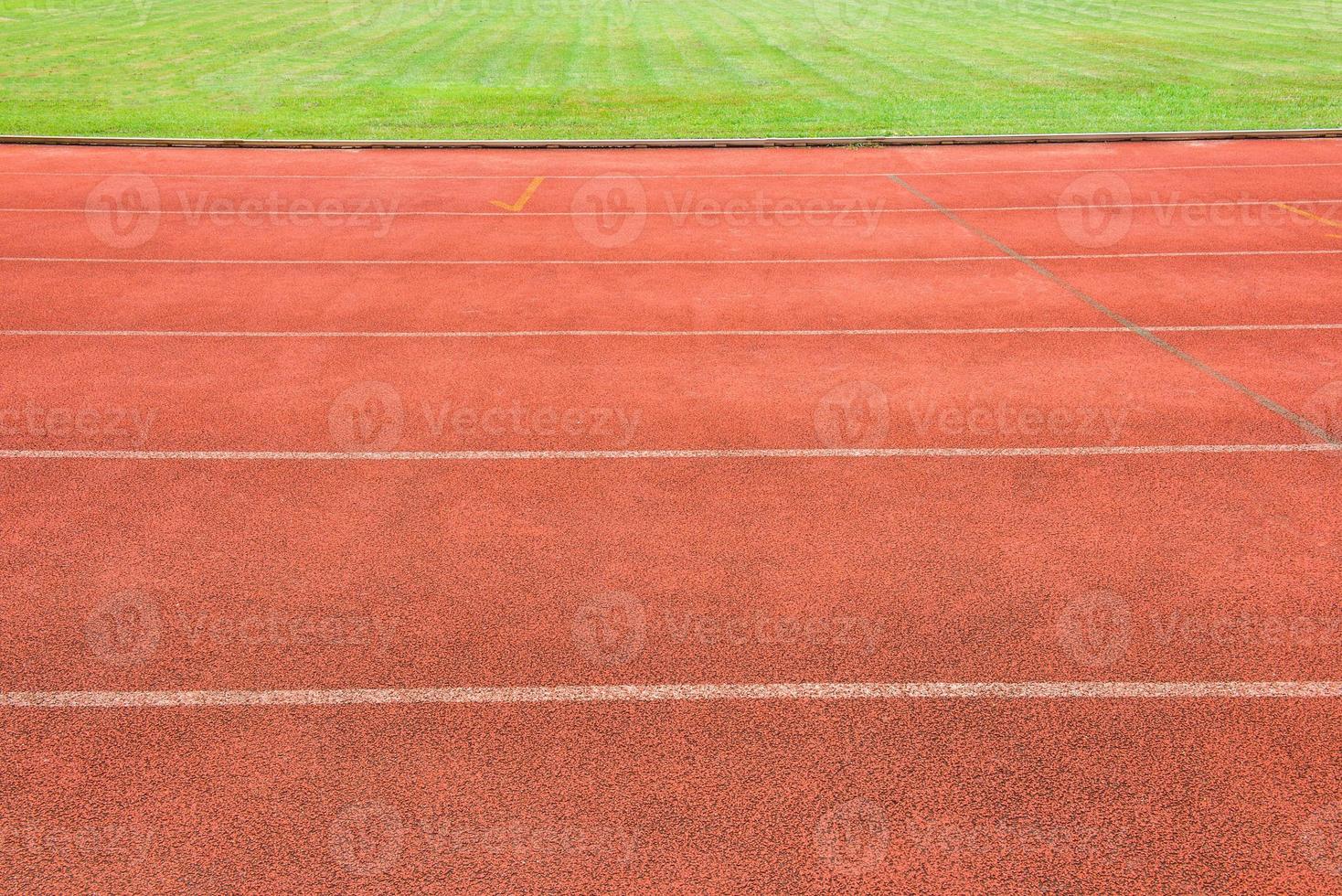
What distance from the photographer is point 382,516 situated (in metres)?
5.91

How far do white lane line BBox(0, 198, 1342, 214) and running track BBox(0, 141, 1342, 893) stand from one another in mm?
2141

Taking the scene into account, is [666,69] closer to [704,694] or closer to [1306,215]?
[1306,215]

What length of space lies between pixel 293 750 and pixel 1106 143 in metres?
16.9

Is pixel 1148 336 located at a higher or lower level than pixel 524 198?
lower

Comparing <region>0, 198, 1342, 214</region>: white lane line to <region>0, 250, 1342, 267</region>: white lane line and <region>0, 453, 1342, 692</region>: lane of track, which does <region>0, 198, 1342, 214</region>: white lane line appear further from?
<region>0, 453, 1342, 692</region>: lane of track

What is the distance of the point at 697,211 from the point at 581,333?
484 centimetres

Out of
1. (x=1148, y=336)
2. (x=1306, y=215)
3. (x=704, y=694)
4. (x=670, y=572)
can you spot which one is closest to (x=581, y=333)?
(x=670, y=572)

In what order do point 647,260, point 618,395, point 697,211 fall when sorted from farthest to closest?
point 697,211 → point 647,260 → point 618,395

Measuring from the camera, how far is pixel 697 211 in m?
13.1

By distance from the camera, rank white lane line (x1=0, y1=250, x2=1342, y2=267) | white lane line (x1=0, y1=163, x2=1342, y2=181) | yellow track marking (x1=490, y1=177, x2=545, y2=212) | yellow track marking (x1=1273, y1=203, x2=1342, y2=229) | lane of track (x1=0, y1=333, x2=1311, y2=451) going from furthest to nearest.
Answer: white lane line (x1=0, y1=163, x2=1342, y2=181)
yellow track marking (x1=490, y1=177, x2=545, y2=212)
yellow track marking (x1=1273, y1=203, x2=1342, y2=229)
white lane line (x1=0, y1=250, x2=1342, y2=267)
lane of track (x1=0, y1=333, x2=1311, y2=451)

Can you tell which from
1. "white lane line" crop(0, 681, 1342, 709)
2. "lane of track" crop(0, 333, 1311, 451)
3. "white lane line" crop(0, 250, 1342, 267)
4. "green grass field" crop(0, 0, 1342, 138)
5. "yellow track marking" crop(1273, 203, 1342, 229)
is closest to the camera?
"white lane line" crop(0, 681, 1342, 709)

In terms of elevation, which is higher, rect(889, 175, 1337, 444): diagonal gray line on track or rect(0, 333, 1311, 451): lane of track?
rect(889, 175, 1337, 444): diagonal gray line on track

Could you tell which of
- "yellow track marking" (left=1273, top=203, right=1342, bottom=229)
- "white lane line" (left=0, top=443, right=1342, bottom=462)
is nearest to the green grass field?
"yellow track marking" (left=1273, top=203, right=1342, bottom=229)

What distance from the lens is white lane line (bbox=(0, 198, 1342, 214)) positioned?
12.9 meters
